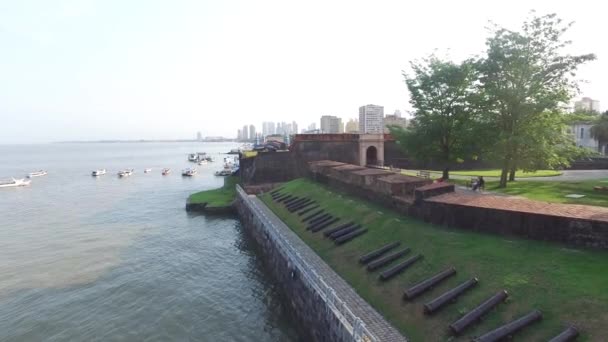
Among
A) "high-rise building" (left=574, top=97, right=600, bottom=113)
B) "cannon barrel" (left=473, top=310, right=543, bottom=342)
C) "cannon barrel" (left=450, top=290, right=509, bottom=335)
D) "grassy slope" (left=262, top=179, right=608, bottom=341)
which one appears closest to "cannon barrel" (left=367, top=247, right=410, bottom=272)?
"grassy slope" (left=262, top=179, right=608, bottom=341)

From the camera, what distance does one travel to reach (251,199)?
40.8 m

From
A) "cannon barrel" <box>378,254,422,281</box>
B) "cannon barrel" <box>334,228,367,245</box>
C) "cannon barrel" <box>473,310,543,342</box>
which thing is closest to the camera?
"cannon barrel" <box>473,310,543,342</box>

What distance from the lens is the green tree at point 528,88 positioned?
2847 centimetres

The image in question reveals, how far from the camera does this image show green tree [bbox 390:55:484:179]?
3284cm

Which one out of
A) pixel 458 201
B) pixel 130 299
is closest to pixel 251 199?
pixel 130 299

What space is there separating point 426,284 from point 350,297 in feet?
10.3

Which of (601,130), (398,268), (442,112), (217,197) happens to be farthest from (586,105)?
(398,268)

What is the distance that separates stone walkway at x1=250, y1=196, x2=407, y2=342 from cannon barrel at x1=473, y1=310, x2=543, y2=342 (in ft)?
8.54

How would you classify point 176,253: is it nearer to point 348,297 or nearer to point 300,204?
point 300,204

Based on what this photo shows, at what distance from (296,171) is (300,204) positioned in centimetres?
1821

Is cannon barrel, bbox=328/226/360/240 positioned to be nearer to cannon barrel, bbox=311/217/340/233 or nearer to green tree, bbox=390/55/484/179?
cannon barrel, bbox=311/217/340/233

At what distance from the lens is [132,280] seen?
25.5 meters

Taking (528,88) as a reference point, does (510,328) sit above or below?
below

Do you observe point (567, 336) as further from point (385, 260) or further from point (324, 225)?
point (324, 225)
